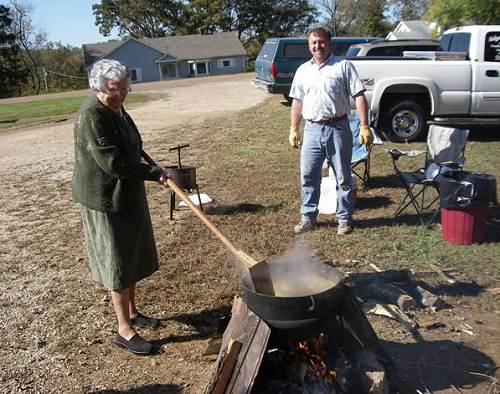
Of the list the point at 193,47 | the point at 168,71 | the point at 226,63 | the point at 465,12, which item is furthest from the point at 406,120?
the point at 168,71

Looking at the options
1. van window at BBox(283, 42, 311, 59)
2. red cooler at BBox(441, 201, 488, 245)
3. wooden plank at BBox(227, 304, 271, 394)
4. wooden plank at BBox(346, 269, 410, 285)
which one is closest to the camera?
wooden plank at BBox(227, 304, 271, 394)

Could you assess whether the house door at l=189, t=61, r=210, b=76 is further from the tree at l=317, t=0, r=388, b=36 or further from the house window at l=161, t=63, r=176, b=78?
the tree at l=317, t=0, r=388, b=36

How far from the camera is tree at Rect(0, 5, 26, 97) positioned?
155 feet

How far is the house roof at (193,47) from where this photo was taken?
51969 millimetres

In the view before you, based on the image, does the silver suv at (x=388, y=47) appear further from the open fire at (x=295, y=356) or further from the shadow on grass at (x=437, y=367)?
the open fire at (x=295, y=356)

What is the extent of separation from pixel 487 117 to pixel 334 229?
5.53 m

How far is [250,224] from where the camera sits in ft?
19.0

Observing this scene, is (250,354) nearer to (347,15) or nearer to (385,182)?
(385,182)

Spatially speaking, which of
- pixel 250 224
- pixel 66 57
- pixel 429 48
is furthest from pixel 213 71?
pixel 250 224

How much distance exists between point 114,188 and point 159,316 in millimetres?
1293

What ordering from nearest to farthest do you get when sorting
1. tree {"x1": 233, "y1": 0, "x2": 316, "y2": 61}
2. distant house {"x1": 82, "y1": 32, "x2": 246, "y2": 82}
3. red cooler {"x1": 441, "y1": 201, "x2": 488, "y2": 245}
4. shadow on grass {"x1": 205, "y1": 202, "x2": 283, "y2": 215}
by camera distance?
red cooler {"x1": 441, "y1": 201, "x2": 488, "y2": 245}
shadow on grass {"x1": 205, "y1": 202, "x2": 283, "y2": 215}
distant house {"x1": 82, "y1": 32, "x2": 246, "y2": 82}
tree {"x1": 233, "y1": 0, "x2": 316, "y2": 61}

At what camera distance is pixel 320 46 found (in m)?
4.75

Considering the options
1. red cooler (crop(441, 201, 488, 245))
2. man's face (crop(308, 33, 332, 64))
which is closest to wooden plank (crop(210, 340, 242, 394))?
red cooler (crop(441, 201, 488, 245))

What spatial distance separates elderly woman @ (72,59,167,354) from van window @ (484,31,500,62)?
793cm
